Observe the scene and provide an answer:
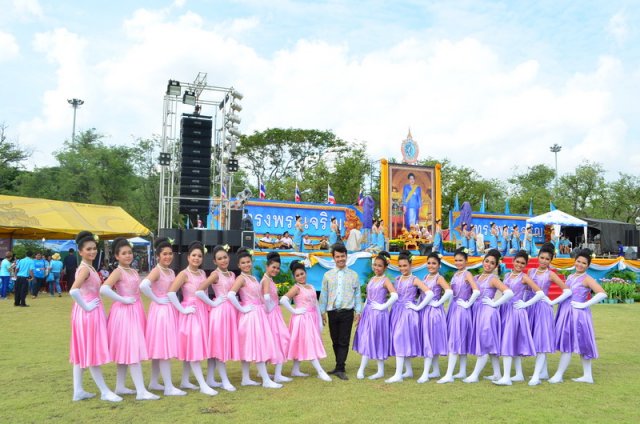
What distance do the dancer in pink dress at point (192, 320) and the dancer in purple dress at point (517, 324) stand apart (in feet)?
10.3

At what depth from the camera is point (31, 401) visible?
18.2 feet

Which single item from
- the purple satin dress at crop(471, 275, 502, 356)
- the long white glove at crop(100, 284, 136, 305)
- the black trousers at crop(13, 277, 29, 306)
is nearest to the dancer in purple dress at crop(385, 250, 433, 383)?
the purple satin dress at crop(471, 275, 502, 356)

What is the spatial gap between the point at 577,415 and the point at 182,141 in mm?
12356

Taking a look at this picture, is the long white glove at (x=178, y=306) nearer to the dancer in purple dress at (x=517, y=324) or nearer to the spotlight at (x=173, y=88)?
the dancer in purple dress at (x=517, y=324)

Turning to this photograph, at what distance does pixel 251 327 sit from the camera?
618 centimetres

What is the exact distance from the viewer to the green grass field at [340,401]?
5027 millimetres

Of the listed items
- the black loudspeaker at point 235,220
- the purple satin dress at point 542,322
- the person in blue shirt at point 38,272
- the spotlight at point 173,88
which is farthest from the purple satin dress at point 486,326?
the person in blue shirt at point 38,272

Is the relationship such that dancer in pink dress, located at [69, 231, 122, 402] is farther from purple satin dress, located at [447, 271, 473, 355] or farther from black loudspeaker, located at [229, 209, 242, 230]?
black loudspeaker, located at [229, 209, 242, 230]

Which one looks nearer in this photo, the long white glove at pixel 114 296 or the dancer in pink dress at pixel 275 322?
the long white glove at pixel 114 296

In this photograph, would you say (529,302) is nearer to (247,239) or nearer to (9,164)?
(247,239)

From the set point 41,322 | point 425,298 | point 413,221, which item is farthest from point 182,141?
point 413,221

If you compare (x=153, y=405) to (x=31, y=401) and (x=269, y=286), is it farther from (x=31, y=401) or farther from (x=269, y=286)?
(x=269, y=286)

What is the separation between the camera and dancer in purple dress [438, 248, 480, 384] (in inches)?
257

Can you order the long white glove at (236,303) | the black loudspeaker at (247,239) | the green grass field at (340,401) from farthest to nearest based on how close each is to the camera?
the black loudspeaker at (247,239) < the long white glove at (236,303) < the green grass field at (340,401)
